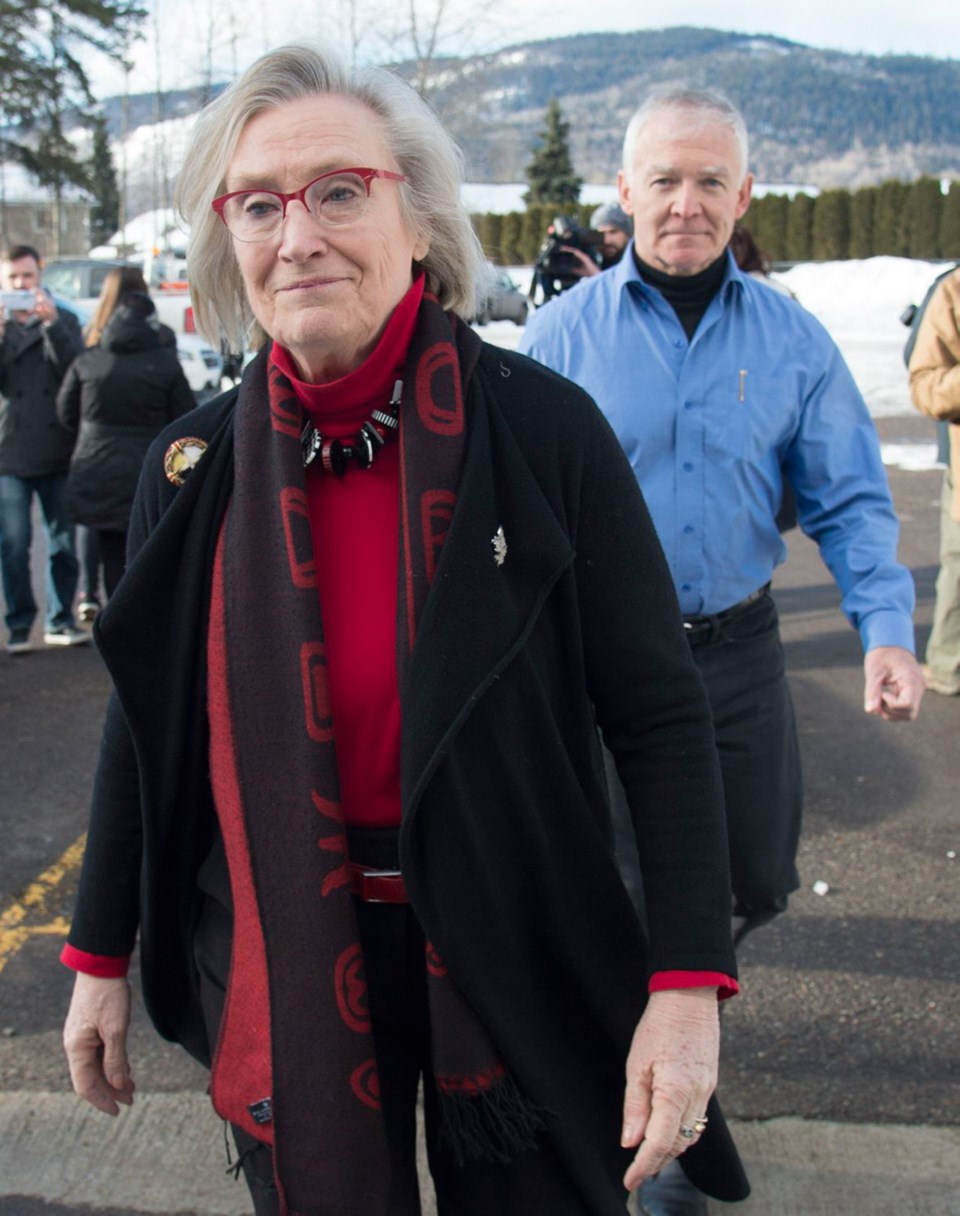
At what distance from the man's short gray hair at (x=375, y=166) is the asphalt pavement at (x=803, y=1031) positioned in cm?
174

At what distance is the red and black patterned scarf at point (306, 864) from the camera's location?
5.36 ft

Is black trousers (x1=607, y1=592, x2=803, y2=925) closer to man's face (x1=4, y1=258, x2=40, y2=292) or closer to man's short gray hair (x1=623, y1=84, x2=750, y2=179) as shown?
man's short gray hair (x1=623, y1=84, x2=750, y2=179)

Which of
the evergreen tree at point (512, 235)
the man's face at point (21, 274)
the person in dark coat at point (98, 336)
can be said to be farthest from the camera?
the evergreen tree at point (512, 235)

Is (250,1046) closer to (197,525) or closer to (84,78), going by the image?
(197,525)

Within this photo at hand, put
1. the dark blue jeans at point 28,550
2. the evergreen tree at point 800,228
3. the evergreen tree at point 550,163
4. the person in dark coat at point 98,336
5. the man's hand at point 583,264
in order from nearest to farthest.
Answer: the person in dark coat at point 98,336 → the dark blue jeans at point 28,550 → the man's hand at point 583,264 → the evergreen tree at point 800,228 → the evergreen tree at point 550,163

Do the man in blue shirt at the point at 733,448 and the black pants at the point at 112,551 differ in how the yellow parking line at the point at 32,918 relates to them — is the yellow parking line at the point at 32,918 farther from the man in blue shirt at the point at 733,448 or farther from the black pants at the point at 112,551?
the black pants at the point at 112,551

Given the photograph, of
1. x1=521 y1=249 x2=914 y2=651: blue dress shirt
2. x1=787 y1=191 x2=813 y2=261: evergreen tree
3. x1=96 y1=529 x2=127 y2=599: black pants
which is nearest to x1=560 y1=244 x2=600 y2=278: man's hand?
x1=96 y1=529 x2=127 y2=599: black pants

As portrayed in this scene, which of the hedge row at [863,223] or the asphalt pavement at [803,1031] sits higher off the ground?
the hedge row at [863,223]

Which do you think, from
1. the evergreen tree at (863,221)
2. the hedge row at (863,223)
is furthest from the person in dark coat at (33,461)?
the evergreen tree at (863,221)

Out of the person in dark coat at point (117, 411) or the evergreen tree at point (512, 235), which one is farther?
the evergreen tree at point (512, 235)

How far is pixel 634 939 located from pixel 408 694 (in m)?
0.49

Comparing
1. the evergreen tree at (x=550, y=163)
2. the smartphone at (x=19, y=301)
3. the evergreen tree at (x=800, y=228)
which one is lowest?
the smartphone at (x=19, y=301)

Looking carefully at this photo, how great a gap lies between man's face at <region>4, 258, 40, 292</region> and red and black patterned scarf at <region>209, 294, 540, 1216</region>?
5.95 meters

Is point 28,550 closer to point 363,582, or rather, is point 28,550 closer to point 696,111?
point 696,111
